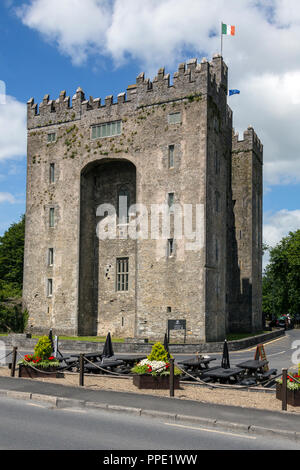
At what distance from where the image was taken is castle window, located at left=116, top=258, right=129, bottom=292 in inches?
1415

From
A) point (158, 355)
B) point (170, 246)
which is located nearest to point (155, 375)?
point (158, 355)

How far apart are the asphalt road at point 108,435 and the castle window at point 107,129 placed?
27.0 meters

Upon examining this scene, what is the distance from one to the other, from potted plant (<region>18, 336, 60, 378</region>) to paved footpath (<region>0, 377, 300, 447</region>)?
1297 millimetres

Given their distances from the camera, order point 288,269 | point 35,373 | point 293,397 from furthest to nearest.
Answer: point 288,269
point 35,373
point 293,397

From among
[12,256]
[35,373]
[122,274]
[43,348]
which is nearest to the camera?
[35,373]

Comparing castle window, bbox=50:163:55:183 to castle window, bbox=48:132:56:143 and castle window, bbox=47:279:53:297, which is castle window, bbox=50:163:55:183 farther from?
castle window, bbox=47:279:53:297

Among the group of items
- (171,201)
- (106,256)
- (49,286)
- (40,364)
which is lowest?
(40,364)

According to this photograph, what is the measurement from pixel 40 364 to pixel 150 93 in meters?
23.6

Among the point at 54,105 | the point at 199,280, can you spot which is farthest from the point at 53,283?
the point at 54,105

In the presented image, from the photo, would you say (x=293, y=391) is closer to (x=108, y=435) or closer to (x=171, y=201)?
(x=108, y=435)

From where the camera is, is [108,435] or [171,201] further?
[171,201]

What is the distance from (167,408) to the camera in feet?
36.8

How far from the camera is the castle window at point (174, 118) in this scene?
33125 mm

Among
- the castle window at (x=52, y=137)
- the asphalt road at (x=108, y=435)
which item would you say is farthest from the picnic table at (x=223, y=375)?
the castle window at (x=52, y=137)
